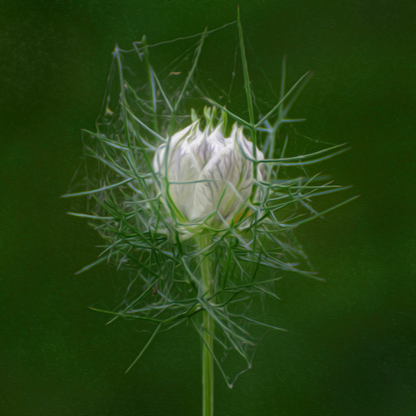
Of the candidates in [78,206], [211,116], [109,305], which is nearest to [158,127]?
[211,116]

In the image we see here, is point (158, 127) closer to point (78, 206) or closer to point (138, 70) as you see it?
point (138, 70)

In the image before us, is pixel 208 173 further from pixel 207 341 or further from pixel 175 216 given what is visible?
pixel 207 341

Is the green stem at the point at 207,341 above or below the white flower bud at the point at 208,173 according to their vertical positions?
below

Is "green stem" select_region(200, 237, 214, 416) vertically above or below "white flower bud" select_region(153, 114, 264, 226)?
below

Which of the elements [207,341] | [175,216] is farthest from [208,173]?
[207,341]

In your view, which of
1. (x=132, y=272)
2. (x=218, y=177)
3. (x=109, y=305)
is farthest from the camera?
(x=109, y=305)

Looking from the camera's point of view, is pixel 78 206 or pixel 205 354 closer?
pixel 205 354
